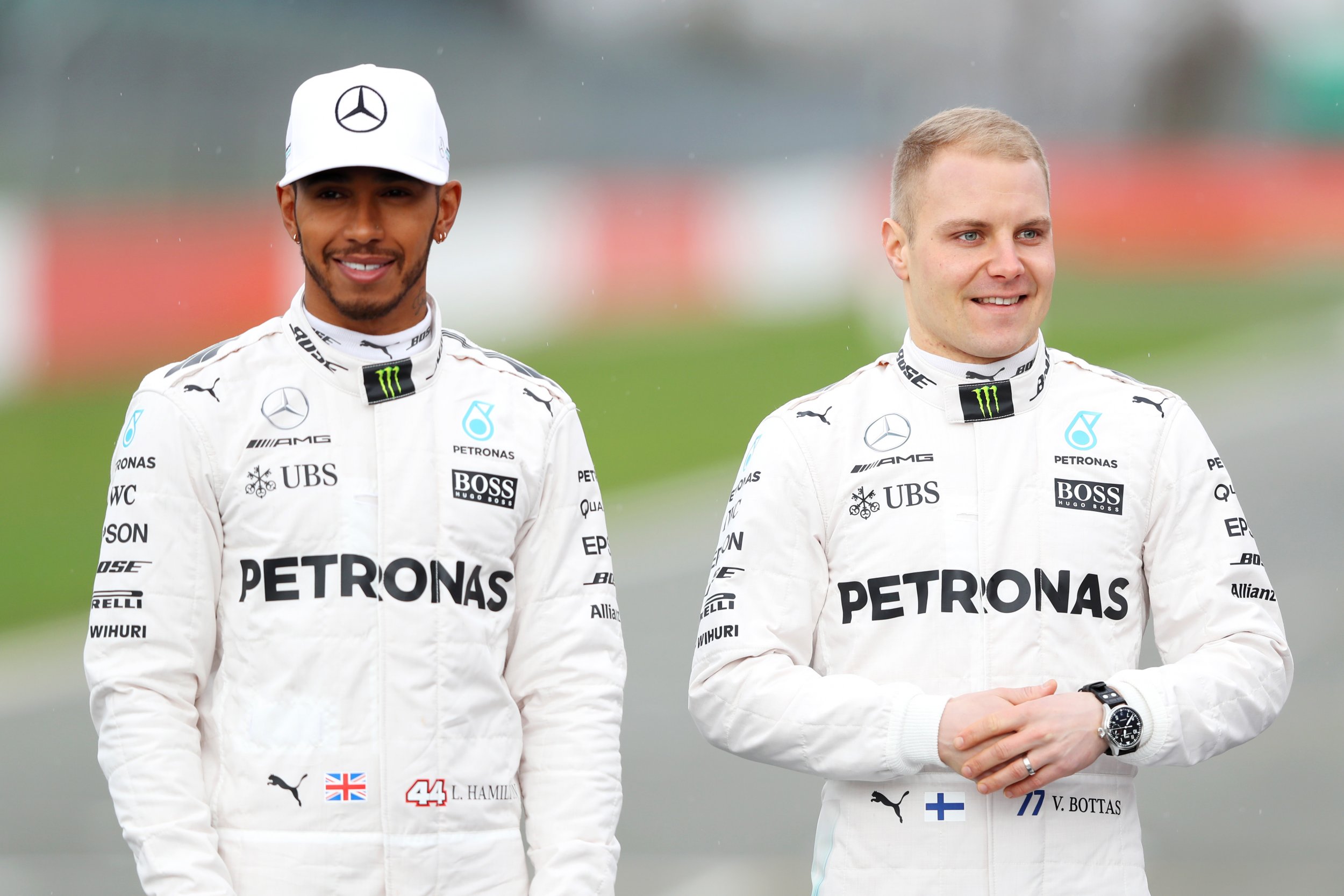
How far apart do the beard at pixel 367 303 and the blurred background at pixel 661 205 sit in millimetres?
3398

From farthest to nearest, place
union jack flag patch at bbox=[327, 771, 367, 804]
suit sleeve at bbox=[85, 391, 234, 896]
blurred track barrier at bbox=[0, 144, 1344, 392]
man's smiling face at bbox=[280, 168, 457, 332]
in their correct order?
1. blurred track barrier at bbox=[0, 144, 1344, 392]
2. man's smiling face at bbox=[280, 168, 457, 332]
3. union jack flag patch at bbox=[327, 771, 367, 804]
4. suit sleeve at bbox=[85, 391, 234, 896]

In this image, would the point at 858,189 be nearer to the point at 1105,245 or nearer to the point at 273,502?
the point at 1105,245

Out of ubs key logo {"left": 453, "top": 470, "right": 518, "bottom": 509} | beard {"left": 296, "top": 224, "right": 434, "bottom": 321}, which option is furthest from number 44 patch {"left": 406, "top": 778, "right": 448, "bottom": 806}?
beard {"left": 296, "top": 224, "right": 434, "bottom": 321}

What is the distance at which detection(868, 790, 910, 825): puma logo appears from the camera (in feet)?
6.21

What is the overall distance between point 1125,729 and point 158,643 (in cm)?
115

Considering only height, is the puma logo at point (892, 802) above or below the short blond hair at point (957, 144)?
below

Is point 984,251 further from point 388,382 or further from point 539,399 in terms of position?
point 388,382

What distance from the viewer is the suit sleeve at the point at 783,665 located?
1.84 m

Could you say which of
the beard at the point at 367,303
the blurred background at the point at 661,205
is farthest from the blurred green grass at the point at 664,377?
the beard at the point at 367,303

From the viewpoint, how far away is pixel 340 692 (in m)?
1.79

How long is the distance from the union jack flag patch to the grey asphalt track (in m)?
2.29

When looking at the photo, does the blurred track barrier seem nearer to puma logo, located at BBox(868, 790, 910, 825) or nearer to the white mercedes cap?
the white mercedes cap

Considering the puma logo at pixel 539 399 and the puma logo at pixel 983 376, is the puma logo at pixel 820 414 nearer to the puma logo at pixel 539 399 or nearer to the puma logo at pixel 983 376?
the puma logo at pixel 983 376

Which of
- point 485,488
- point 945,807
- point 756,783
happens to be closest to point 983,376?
point 945,807
